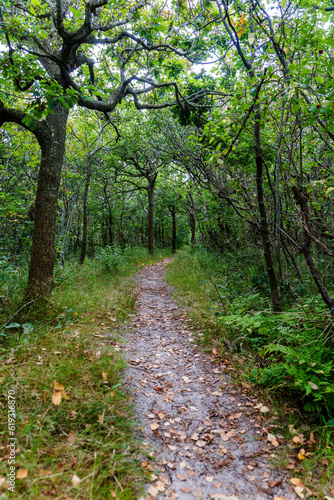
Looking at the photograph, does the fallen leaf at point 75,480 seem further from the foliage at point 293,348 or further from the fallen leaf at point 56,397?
the foliage at point 293,348

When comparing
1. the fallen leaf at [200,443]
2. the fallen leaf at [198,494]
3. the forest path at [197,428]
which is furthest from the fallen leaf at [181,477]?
the fallen leaf at [200,443]

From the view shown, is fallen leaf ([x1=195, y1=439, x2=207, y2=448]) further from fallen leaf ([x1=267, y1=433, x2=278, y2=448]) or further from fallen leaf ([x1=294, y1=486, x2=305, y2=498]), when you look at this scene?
fallen leaf ([x1=294, y1=486, x2=305, y2=498])

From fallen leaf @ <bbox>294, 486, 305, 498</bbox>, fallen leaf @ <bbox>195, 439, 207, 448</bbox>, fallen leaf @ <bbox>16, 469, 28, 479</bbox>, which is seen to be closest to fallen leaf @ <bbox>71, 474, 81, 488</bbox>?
fallen leaf @ <bbox>16, 469, 28, 479</bbox>

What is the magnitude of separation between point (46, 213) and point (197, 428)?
13.3 ft

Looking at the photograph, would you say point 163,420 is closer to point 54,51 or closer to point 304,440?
point 304,440

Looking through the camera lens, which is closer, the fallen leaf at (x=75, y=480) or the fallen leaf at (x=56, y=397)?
the fallen leaf at (x=75, y=480)

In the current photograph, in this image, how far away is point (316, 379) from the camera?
93.7 inches

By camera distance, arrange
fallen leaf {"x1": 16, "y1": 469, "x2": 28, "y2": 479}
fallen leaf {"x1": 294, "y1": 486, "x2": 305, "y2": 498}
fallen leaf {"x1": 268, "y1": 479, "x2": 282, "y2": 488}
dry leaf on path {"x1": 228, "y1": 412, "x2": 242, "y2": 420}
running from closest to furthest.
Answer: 1. fallen leaf {"x1": 16, "y1": 469, "x2": 28, "y2": 479}
2. fallen leaf {"x1": 294, "y1": 486, "x2": 305, "y2": 498}
3. fallen leaf {"x1": 268, "y1": 479, "x2": 282, "y2": 488}
4. dry leaf on path {"x1": 228, "y1": 412, "x2": 242, "y2": 420}

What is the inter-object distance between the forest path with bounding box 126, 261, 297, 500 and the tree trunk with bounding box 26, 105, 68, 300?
2002 mm

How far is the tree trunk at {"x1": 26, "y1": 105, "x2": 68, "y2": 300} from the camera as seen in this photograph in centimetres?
436

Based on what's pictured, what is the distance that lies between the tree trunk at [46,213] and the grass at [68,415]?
22.0 inches

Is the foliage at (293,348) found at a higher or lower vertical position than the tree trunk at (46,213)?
lower

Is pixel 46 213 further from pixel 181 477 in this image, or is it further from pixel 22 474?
pixel 181 477

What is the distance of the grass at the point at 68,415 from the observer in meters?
1.70
